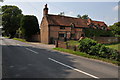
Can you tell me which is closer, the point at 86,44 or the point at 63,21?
the point at 86,44

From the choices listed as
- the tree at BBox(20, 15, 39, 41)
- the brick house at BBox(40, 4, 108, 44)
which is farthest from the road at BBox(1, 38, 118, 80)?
the tree at BBox(20, 15, 39, 41)

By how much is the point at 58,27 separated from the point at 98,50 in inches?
953

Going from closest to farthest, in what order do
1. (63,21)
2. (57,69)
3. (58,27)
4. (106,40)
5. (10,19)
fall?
1. (57,69)
2. (106,40)
3. (58,27)
4. (63,21)
5. (10,19)

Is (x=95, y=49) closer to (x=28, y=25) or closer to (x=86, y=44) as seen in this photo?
(x=86, y=44)

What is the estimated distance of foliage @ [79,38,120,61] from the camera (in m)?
10.2

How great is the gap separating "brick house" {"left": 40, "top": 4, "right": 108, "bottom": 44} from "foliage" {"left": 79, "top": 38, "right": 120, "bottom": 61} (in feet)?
64.4

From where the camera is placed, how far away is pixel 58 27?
115ft

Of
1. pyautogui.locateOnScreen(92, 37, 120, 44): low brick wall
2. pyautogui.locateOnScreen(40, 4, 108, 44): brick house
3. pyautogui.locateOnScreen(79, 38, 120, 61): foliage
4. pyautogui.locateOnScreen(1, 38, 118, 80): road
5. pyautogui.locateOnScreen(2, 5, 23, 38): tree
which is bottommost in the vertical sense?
pyautogui.locateOnScreen(1, 38, 118, 80): road

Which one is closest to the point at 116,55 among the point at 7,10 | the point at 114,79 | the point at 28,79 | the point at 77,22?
the point at 114,79

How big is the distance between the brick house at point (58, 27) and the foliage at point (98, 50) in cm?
1962

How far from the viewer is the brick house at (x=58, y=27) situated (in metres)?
33.7

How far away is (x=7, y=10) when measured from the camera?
66688 mm

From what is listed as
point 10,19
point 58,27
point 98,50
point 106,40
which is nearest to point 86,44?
point 98,50

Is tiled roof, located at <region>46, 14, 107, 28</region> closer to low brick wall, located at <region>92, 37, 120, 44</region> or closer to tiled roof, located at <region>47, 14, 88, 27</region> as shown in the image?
tiled roof, located at <region>47, 14, 88, 27</region>
